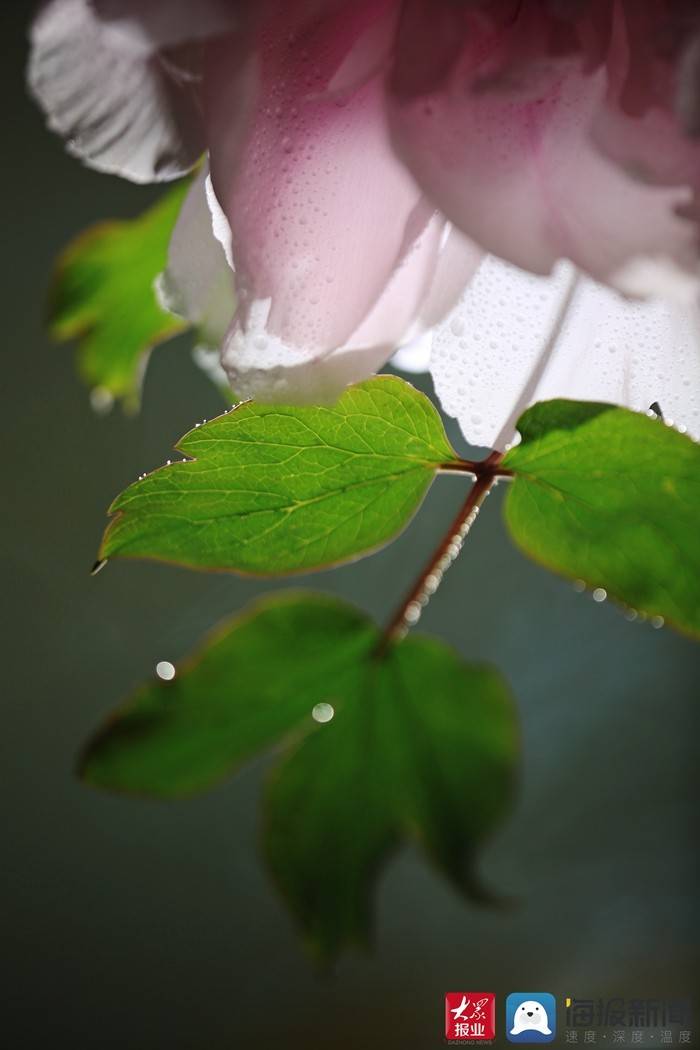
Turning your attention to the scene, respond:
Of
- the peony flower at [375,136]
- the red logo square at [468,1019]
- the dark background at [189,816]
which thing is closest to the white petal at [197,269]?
the peony flower at [375,136]

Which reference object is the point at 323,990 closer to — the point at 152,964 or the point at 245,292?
the point at 152,964

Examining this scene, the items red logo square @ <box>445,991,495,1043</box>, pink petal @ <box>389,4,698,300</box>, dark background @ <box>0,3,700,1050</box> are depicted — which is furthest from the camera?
dark background @ <box>0,3,700,1050</box>

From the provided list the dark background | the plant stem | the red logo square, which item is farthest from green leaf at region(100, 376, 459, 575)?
the dark background

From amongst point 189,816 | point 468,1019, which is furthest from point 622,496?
point 189,816

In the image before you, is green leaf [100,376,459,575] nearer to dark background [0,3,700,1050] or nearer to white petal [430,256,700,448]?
white petal [430,256,700,448]

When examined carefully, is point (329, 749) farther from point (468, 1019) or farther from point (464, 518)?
point (468, 1019)
